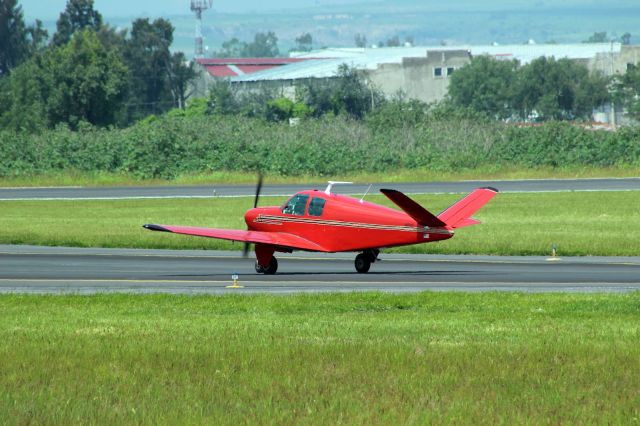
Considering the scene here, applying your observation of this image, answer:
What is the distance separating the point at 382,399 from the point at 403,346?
3.70 metres

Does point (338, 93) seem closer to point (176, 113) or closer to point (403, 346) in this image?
point (176, 113)

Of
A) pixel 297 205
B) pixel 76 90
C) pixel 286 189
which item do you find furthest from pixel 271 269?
pixel 76 90

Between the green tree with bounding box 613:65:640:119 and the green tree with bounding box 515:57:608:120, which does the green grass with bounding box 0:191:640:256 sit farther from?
the green tree with bounding box 515:57:608:120

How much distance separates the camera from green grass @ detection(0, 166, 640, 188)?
76.6 meters

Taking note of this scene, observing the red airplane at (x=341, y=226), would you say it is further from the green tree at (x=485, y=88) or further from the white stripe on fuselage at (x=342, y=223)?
the green tree at (x=485, y=88)

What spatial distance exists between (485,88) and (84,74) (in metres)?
62.9

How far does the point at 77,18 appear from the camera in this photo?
182500 millimetres

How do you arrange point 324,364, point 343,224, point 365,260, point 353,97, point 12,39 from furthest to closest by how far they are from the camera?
point 12,39 → point 353,97 → point 365,260 → point 343,224 → point 324,364

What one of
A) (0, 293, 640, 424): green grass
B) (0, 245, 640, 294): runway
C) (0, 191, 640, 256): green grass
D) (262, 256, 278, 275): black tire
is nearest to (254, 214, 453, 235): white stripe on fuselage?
(262, 256, 278, 275): black tire

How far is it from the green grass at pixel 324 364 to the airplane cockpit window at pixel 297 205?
8.55 metres

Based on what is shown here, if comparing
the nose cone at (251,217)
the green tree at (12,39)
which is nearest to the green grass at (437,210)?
the nose cone at (251,217)

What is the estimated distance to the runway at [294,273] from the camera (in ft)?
94.2

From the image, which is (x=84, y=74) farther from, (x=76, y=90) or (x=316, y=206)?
(x=316, y=206)

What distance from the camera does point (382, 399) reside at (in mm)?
13938
